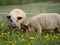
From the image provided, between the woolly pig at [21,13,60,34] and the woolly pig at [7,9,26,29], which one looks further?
the woolly pig at [7,9,26,29]

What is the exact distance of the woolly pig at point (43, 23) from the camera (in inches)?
369

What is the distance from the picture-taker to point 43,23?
31.3ft

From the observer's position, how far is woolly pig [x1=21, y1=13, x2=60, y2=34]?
9375mm

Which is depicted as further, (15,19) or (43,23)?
(15,19)

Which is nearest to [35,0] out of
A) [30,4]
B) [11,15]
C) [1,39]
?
[30,4]

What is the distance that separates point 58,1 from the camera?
13.8 m

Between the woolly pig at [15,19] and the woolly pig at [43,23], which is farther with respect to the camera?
the woolly pig at [15,19]

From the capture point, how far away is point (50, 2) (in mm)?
13617

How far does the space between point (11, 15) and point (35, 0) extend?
423 centimetres

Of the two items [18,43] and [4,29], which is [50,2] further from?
[18,43]

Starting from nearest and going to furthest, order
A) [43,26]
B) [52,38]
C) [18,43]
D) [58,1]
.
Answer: [18,43]
[52,38]
[43,26]
[58,1]

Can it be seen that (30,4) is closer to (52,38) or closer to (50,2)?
(50,2)

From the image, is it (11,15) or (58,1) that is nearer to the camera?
(11,15)

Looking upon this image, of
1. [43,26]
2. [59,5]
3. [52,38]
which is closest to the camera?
[52,38]
